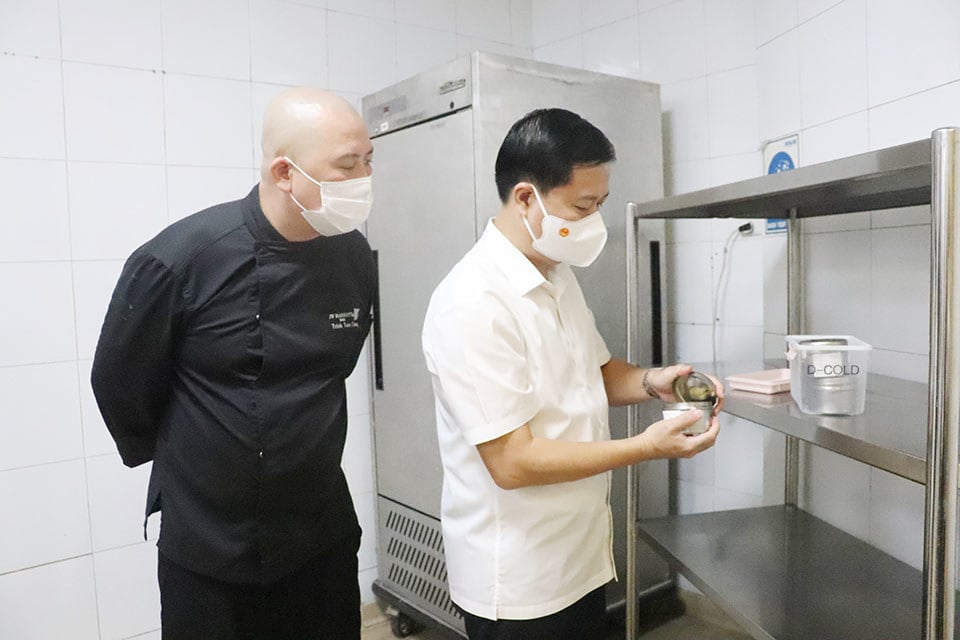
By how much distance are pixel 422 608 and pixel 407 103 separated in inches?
57.0

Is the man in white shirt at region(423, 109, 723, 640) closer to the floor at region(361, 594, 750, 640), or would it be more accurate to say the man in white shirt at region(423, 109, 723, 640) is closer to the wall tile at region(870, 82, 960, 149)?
the wall tile at region(870, 82, 960, 149)

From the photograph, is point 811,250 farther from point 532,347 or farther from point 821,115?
point 532,347

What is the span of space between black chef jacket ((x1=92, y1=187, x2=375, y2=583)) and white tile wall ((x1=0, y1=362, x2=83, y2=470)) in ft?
2.03

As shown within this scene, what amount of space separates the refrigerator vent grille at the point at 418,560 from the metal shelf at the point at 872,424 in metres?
0.96

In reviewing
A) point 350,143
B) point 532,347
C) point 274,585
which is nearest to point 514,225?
point 532,347

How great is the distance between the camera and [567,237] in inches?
43.1

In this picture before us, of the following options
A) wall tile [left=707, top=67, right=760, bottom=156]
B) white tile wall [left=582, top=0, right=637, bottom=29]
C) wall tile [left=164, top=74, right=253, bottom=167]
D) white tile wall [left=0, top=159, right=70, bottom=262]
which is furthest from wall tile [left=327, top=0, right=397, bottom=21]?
wall tile [left=707, top=67, right=760, bottom=156]

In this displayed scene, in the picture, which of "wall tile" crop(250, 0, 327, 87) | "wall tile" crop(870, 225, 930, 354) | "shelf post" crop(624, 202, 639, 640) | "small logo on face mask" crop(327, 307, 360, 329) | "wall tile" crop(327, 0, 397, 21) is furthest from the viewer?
"wall tile" crop(327, 0, 397, 21)

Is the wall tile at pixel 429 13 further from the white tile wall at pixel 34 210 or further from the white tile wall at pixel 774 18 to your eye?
the white tile wall at pixel 34 210

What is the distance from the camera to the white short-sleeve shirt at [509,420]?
3.24 feet

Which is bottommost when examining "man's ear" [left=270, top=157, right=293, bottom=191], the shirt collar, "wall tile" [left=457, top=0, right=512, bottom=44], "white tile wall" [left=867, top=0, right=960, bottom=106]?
the shirt collar

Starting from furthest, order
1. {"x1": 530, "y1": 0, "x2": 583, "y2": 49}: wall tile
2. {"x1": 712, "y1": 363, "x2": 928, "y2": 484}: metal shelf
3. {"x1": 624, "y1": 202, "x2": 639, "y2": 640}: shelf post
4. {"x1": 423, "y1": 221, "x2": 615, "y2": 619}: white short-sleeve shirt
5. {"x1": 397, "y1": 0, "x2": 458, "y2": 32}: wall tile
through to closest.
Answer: {"x1": 530, "y1": 0, "x2": 583, "y2": 49}: wall tile → {"x1": 397, "y1": 0, "x2": 458, "y2": 32}: wall tile → {"x1": 624, "y1": 202, "x2": 639, "y2": 640}: shelf post → {"x1": 423, "y1": 221, "x2": 615, "y2": 619}: white short-sleeve shirt → {"x1": 712, "y1": 363, "x2": 928, "y2": 484}: metal shelf

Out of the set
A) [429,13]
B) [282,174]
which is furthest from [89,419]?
[429,13]

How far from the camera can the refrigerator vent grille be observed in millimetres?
1844
